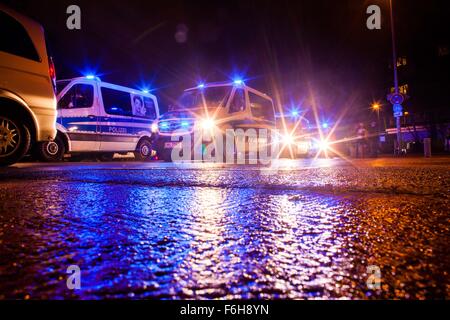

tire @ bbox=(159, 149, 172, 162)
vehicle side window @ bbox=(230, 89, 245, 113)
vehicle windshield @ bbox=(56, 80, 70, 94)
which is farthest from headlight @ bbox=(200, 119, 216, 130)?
vehicle windshield @ bbox=(56, 80, 70, 94)

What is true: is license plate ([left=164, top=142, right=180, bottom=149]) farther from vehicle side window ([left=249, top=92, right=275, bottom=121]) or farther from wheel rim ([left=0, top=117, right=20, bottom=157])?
wheel rim ([left=0, top=117, right=20, bottom=157])

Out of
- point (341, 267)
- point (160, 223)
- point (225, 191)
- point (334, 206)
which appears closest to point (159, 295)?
point (341, 267)

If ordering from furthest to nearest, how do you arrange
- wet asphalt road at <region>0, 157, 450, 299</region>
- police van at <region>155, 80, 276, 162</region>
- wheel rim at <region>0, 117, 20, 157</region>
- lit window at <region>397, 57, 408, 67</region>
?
lit window at <region>397, 57, 408, 67</region> < police van at <region>155, 80, 276, 162</region> < wheel rim at <region>0, 117, 20, 157</region> < wet asphalt road at <region>0, 157, 450, 299</region>

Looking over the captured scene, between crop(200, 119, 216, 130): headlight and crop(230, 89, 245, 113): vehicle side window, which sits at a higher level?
crop(230, 89, 245, 113): vehicle side window

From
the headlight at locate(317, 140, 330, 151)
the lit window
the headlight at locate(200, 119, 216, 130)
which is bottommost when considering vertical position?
the headlight at locate(200, 119, 216, 130)

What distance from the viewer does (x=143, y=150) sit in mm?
12125

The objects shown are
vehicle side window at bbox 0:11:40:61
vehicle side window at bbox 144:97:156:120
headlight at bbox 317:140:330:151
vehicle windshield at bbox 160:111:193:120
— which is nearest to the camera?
vehicle side window at bbox 0:11:40:61

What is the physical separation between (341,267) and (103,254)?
70 centimetres

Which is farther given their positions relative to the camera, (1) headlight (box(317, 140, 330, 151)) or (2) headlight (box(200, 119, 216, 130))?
(1) headlight (box(317, 140, 330, 151))

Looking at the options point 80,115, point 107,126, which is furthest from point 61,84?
point 107,126

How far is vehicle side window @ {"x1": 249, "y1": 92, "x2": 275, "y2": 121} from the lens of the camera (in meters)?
10.6

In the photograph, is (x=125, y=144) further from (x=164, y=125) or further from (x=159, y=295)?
(x=159, y=295)

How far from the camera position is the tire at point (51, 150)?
873cm

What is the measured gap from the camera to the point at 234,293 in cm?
75
